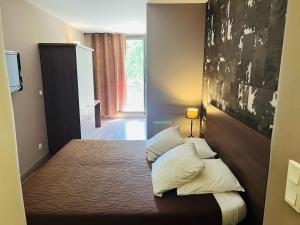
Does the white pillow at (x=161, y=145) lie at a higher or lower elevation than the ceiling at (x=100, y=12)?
lower

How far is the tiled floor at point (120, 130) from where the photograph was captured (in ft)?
16.7

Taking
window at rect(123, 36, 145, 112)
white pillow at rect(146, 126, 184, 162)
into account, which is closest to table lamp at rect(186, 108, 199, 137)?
white pillow at rect(146, 126, 184, 162)

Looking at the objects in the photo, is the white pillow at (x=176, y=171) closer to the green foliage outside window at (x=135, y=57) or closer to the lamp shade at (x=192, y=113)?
the lamp shade at (x=192, y=113)

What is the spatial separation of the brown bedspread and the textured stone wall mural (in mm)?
788

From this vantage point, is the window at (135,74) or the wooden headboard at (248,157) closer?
the wooden headboard at (248,157)

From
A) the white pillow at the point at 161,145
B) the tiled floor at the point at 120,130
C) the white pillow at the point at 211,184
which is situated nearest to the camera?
the white pillow at the point at 211,184

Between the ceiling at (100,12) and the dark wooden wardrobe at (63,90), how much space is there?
24.0 inches

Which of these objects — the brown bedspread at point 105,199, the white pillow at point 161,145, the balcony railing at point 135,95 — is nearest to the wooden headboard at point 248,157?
the brown bedspread at point 105,199

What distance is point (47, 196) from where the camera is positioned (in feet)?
5.97

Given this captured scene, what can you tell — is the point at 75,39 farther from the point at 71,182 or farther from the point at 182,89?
the point at 71,182

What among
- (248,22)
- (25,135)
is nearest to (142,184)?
(248,22)

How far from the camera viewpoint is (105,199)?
5.83ft

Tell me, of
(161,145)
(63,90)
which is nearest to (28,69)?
(63,90)

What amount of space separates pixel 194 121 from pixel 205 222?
2.27m
